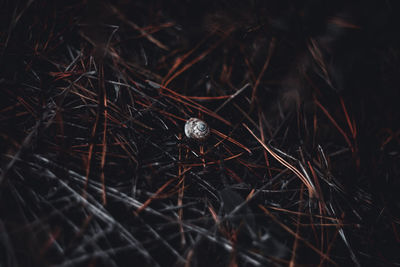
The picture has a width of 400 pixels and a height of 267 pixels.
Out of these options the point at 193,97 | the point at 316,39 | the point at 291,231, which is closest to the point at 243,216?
the point at 291,231

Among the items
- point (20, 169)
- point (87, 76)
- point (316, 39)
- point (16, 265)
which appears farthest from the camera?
point (316, 39)

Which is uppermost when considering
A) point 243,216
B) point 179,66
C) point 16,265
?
point 179,66

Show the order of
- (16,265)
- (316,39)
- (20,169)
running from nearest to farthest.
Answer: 1. (16,265)
2. (20,169)
3. (316,39)

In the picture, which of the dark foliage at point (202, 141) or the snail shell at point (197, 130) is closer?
the dark foliage at point (202, 141)

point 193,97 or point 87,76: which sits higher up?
point 87,76

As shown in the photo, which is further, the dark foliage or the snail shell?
the snail shell

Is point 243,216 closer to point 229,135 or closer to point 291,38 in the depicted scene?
point 229,135

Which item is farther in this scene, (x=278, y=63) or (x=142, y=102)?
(x=278, y=63)
